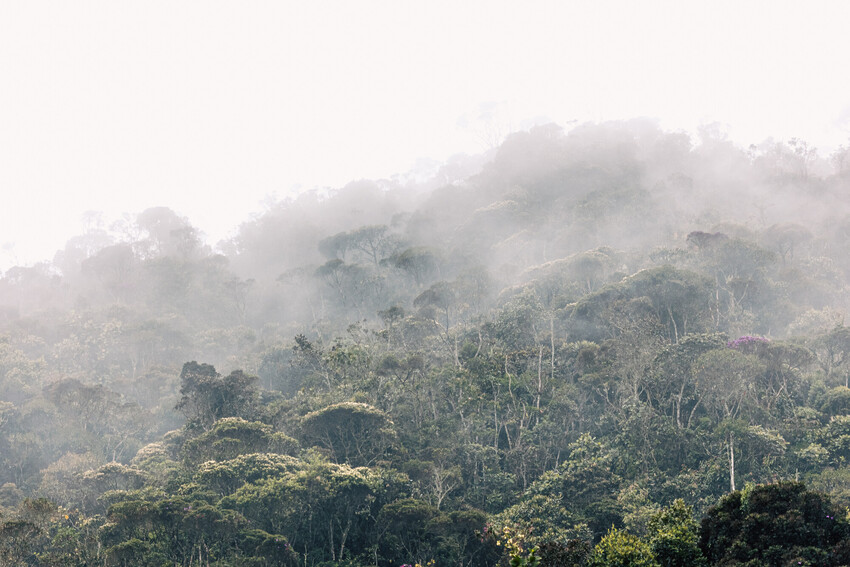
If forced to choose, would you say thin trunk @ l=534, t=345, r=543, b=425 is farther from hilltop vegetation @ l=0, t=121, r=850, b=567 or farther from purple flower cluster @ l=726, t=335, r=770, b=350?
purple flower cluster @ l=726, t=335, r=770, b=350

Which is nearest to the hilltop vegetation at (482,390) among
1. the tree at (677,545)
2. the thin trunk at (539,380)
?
the tree at (677,545)

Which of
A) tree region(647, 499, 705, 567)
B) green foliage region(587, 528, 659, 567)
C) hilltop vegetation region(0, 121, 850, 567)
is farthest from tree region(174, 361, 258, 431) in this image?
tree region(647, 499, 705, 567)

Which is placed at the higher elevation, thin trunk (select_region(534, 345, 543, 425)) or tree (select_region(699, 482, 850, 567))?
tree (select_region(699, 482, 850, 567))

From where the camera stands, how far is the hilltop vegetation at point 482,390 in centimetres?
2517

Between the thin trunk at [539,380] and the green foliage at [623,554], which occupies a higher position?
the green foliage at [623,554]

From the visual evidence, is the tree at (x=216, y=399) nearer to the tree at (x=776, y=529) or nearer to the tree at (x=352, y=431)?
the tree at (x=352, y=431)

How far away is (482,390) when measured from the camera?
115ft

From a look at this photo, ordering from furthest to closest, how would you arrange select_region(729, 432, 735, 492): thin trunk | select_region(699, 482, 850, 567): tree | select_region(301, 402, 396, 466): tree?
1. select_region(301, 402, 396, 466): tree
2. select_region(729, 432, 735, 492): thin trunk
3. select_region(699, 482, 850, 567): tree

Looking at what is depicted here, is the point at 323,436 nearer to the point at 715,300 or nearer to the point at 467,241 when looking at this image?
the point at 715,300

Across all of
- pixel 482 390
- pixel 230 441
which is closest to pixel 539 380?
pixel 482 390

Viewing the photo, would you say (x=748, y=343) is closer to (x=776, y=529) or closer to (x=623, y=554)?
(x=776, y=529)

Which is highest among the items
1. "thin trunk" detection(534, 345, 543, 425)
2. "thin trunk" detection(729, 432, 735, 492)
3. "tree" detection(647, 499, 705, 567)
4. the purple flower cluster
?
"tree" detection(647, 499, 705, 567)

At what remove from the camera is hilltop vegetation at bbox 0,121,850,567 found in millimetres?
25172

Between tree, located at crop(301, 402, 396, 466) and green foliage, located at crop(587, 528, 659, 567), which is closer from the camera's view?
green foliage, located at crop(587, 528, 659, 567)
